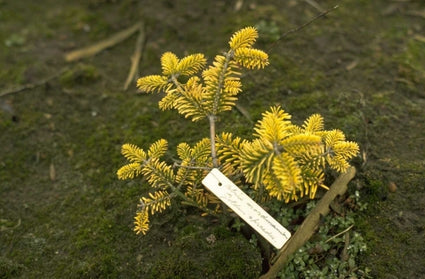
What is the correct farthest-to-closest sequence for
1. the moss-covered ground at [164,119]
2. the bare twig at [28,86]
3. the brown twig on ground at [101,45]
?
the brown twig on ground at [101,45] < the bare twig at [28,86] < the moss-covered ground at [164,119]

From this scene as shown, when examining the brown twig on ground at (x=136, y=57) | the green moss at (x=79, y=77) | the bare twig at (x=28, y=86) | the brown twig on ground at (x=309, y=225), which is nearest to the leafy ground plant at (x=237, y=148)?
the brown twig on ground at (x=309, y=225)

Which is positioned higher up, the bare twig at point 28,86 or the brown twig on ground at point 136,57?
the brown twig on ground at point 136,57

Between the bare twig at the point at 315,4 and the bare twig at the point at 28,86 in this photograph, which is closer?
the bare twig at the point at 28,86

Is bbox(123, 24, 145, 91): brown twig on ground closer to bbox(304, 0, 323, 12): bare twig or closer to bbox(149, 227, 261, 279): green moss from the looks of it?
bbox(304, 0, 323, 12): bare twig

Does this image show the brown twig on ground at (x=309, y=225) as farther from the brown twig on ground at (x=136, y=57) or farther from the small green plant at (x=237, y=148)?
the brown twig on ground at (x=136, y=57)

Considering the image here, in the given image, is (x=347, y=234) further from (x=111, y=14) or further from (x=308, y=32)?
(x=111, y=14)

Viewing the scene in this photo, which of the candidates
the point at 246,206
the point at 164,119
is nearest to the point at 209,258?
the point at 246,206
